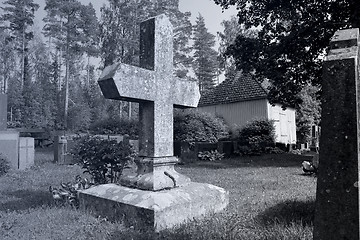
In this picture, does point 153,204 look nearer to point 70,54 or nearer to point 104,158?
point 104,158

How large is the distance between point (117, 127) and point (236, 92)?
1062cm

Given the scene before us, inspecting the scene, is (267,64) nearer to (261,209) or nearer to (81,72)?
(261,209)

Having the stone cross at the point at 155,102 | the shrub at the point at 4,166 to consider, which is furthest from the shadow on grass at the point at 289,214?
the shrub at the point at 4,166

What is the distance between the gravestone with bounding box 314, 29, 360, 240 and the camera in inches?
78.9

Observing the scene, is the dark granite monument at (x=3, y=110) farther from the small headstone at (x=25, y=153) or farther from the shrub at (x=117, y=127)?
the shrub at (x=117, y=127)

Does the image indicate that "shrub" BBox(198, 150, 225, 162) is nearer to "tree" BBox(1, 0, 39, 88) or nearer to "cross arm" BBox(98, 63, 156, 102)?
"cross arm" BBox(98, 63, 156, 102)

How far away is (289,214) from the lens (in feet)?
15.2

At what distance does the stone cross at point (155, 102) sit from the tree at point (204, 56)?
43.3 metres

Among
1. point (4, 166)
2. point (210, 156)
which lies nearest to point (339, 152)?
point (4, 166)

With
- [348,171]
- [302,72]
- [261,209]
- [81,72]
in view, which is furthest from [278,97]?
[81,72]

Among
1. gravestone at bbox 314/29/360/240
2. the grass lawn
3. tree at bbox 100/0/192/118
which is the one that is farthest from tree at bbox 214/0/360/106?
tree at bbox 100/0/192/118

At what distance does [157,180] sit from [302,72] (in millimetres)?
13025

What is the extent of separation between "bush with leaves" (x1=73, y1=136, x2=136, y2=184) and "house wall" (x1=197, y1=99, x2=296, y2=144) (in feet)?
56.9

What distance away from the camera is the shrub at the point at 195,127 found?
17781 mm
